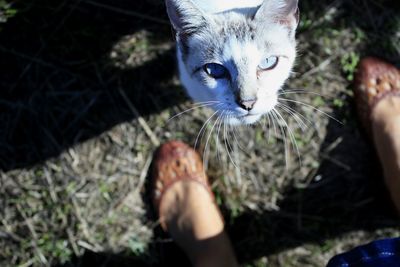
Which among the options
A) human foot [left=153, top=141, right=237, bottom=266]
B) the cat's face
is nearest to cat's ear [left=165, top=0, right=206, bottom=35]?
the cat's face

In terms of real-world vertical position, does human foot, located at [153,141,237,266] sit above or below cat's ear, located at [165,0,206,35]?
below

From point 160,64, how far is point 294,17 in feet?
2.98

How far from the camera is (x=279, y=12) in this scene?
150 centimetres

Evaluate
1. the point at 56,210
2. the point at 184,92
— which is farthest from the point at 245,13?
the point at 56,210

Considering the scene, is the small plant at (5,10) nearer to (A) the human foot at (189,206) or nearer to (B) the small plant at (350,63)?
(A) the human foot at (189,206)

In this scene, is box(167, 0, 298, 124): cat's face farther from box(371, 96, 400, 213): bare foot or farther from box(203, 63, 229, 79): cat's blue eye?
box(371, 96, 400, 213): bare foot

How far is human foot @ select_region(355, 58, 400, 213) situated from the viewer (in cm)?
222

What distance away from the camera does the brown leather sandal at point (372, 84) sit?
2258 mm

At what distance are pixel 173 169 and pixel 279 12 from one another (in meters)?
1.05

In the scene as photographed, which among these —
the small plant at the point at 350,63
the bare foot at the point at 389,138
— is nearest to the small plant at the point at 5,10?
the small plant at the point at 350,63

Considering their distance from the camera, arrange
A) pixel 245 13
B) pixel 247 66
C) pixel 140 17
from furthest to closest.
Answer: pixel 140 17 → pixel 245 13 → pixel 247 66

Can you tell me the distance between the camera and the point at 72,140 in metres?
2.33

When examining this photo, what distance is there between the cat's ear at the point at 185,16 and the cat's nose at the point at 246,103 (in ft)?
0.95

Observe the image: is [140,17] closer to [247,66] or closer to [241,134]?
[241,134]
